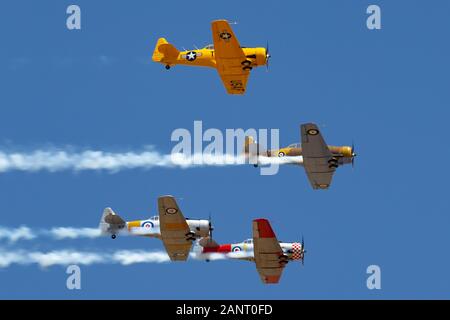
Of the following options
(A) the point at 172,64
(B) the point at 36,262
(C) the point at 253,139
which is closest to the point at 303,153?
(C) the point at 253,139

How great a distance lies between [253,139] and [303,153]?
12.7 ft

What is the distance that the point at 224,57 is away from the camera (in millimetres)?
62906

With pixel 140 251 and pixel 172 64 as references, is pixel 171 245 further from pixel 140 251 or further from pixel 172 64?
pixel 172 64

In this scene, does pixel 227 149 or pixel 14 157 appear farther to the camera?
pixel 227 149

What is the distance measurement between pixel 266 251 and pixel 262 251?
7.3 inches

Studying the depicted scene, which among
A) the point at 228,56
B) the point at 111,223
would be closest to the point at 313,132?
the point at 228,56

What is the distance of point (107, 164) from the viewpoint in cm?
6284

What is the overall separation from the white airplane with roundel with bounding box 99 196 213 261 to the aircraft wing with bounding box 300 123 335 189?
5394 millimetres

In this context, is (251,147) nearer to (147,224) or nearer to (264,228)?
(264,228)

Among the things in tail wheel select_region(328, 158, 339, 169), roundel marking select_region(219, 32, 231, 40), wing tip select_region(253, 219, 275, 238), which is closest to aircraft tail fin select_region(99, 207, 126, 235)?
wing tip select_region(253, 219, 275, 238)

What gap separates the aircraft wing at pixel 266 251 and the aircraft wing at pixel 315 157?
3.52 metres

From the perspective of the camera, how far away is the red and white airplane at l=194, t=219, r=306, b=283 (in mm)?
62062

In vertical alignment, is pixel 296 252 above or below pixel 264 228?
below

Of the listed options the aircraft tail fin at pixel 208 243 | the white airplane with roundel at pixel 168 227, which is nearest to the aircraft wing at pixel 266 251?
the aircraft tail fin at pixel 208 243
